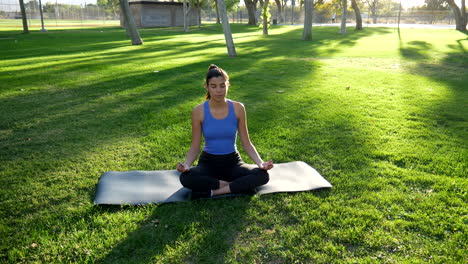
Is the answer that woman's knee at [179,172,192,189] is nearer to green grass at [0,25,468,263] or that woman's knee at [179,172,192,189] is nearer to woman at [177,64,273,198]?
woman at [177,64,273,198]

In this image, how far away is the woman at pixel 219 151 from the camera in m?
3.57

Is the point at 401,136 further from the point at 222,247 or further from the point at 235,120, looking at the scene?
the point at 222,247

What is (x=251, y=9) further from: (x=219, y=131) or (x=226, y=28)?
(x=219, y=131)

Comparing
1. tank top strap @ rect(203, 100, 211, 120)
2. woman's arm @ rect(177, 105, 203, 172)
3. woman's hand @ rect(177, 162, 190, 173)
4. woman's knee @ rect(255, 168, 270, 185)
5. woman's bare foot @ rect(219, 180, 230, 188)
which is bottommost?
woman's bare foot @ rect(219, 180, 230, 188)

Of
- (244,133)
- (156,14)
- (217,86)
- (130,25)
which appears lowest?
(244,133)

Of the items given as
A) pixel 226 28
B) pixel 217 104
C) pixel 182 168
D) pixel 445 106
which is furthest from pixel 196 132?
pixel 226 28


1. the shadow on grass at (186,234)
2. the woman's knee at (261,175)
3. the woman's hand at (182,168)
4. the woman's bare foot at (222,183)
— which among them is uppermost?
the woman's hand at (182,168)

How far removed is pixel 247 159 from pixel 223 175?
89 cm

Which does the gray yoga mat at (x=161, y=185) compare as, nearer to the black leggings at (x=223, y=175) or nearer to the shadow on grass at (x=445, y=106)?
the black leggings at (x=223, y=175)

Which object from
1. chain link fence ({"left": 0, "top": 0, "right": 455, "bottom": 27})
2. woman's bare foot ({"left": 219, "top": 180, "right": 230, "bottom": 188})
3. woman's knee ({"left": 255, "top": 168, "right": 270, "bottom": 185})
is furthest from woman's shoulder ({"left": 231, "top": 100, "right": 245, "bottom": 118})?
chain link fence ({"left": 0, "top": 0, "right": 455, "bottom": 27})

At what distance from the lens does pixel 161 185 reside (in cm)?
393

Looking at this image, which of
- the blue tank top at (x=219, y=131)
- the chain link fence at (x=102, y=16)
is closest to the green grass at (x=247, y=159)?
the blue tank top at (x=219, y=131)

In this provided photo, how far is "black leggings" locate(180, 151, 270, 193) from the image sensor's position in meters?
3.58

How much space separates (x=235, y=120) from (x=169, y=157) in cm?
136
